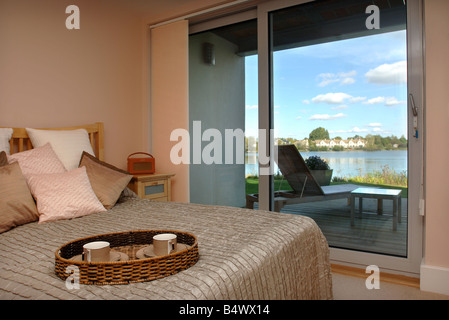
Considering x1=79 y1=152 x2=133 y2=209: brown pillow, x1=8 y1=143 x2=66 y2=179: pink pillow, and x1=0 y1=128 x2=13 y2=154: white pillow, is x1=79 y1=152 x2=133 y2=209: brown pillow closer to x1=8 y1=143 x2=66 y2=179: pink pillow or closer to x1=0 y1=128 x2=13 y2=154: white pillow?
x1=8 y1=143 x2=66 y2=179: pink pillow

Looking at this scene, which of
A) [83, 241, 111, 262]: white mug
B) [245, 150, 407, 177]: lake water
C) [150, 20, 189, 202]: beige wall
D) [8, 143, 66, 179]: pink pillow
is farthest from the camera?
[150, 20, 189, 202]: beige wall

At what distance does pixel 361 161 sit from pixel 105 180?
1.93 m

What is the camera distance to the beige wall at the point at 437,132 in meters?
2.15

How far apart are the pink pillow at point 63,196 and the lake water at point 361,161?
1.74 metres

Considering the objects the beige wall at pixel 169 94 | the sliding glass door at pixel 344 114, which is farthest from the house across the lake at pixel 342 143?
the beige wall at pixel 169 94

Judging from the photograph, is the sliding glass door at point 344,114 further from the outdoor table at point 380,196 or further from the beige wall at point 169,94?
the beige wall at point 169,94

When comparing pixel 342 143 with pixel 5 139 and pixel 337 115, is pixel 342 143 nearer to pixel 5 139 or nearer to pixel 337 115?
pixel 337 115

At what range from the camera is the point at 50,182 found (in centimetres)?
191

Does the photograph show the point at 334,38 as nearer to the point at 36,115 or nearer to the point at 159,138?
the point at 159,138

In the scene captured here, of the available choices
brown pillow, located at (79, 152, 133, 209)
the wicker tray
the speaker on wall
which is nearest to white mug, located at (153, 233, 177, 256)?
the wicker tray

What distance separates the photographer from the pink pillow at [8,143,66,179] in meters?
2.01

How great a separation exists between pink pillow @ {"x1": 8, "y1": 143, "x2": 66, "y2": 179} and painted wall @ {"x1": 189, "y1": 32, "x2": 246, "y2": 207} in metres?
1.48

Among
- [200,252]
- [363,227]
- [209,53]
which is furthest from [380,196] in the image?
[209,53]
